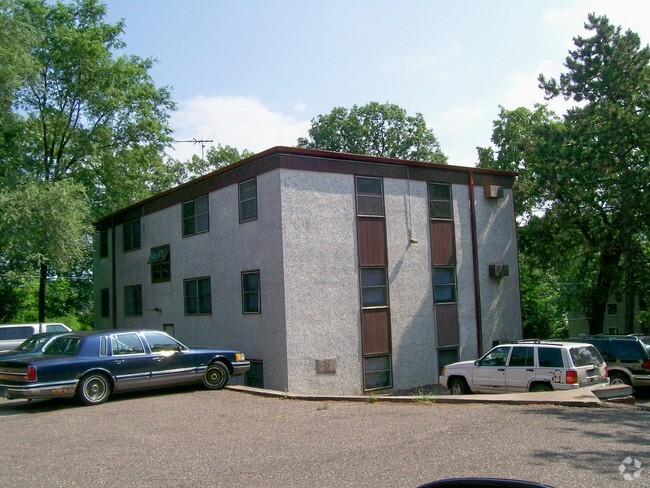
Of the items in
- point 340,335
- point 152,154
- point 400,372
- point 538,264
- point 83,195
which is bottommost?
point 400,372

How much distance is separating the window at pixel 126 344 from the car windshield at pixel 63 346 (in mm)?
723

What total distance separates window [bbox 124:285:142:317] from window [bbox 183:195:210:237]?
4.82m

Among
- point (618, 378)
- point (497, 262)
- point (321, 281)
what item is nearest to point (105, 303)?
point (321, 281)

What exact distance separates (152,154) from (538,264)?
772 inches

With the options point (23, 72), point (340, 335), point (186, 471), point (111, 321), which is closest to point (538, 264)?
point (340, 335)

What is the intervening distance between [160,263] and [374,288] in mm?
8716

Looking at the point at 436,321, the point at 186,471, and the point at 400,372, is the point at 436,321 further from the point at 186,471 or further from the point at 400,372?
the point at 186,471

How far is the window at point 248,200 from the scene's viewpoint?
1930 cm

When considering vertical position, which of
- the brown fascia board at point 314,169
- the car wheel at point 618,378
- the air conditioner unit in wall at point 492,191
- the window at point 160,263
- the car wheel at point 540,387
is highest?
the brown fascia board at point 314,169

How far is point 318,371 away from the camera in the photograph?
1831 centimetres

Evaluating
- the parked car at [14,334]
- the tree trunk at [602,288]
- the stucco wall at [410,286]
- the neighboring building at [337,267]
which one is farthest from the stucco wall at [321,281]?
the tree trunk at [602,288]

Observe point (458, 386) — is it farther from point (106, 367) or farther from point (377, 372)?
point (106, 367)

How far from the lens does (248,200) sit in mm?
19594

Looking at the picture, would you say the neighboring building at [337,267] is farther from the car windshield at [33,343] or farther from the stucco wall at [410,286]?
the car windshield at [33,343]
